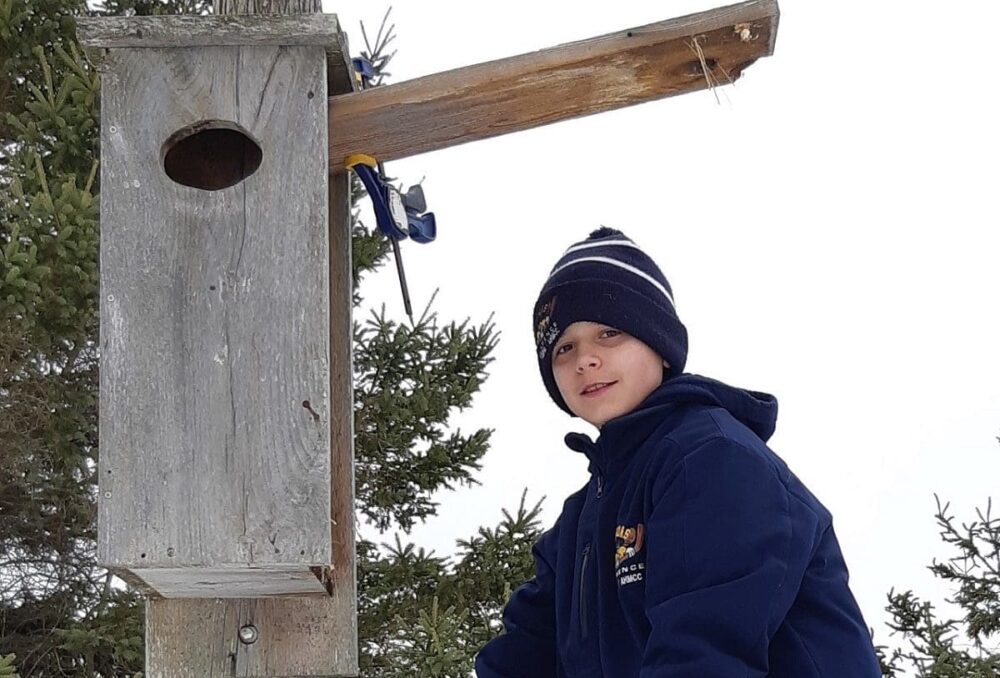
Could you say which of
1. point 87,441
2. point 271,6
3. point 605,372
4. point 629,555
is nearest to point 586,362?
point 605,372

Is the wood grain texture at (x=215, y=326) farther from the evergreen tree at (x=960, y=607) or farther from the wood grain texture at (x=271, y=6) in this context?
the evergreen tree at (x=960, y=607)

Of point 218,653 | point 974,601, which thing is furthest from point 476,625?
point 218,653

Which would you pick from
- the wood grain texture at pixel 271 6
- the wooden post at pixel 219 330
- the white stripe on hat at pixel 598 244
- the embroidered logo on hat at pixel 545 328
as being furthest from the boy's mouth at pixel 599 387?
the wood grain texture at pixel 271 6

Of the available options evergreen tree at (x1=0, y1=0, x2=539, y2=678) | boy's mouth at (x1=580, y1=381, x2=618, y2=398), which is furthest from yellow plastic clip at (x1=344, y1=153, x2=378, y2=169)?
evergreen tree at (x1=0, y1=0, x2=539, y2=678)

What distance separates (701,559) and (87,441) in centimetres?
419

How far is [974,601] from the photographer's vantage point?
5613 mm

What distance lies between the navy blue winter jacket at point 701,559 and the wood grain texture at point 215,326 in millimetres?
469

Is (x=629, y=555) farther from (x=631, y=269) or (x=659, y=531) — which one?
(x=631, y=269)

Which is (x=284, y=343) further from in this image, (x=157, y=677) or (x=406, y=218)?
(x=157, y=677)

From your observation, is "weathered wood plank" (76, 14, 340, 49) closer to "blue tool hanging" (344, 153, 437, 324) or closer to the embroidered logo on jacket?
"blue tool hanging" (344, 153, 437, 324)

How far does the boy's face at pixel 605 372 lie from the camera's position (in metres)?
2.10

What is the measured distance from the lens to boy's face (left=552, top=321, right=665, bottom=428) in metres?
2.10

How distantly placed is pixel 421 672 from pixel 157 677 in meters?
2.21

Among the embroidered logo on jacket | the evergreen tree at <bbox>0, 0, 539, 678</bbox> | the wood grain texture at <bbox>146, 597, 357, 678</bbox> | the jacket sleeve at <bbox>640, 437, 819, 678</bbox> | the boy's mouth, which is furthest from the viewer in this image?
the evergreen tree at <bbox>0, 0, 539, 678</bbox>
